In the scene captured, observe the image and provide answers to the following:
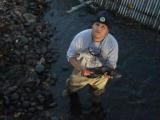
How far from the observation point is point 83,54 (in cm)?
734

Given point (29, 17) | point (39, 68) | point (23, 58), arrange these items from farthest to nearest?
point (29, 17) < point (23, 58) < point (39, 68)

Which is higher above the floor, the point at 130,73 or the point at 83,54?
the point at 83,54

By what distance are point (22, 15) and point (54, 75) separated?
291 centimetres

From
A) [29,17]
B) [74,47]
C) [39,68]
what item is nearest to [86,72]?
[74,47]

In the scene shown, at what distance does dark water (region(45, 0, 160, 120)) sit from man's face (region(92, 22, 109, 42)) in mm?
2586

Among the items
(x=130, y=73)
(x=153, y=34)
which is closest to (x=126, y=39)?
(x=153, y=34)

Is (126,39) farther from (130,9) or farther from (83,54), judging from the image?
(83,54)

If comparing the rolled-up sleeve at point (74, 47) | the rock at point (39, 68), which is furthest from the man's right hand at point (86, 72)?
the rock at point (39, 68)

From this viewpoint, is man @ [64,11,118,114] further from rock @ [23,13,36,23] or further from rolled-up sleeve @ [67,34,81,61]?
rock @ [23,13,36,23]

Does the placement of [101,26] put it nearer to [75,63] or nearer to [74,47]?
[74,47]

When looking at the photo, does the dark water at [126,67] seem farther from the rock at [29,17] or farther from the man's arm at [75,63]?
the man's arm at [75,63]

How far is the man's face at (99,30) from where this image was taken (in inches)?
263

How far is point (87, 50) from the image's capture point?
7.26 metres

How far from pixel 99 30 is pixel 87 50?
678 mm
